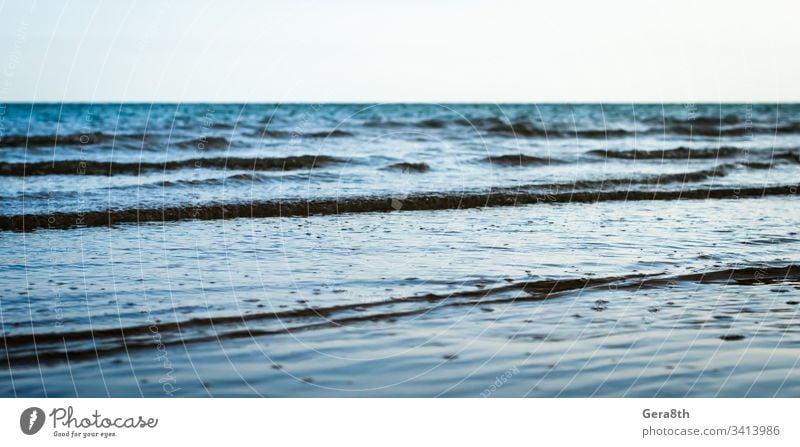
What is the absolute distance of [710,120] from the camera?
3278 cm

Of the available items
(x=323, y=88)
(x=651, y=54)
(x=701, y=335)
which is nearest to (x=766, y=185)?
(x=651, y=54)

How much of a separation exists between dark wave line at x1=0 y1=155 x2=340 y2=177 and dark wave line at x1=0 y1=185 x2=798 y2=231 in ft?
13.9

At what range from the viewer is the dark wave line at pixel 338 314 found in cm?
620

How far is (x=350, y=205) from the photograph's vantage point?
12.8 meters

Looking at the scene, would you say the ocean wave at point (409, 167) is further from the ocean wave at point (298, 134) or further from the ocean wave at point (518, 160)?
the ocean wave at point (298, 134)

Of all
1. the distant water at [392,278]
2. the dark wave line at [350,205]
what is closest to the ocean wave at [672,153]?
the distant water at [392,278]

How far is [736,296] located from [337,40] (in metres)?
6.50

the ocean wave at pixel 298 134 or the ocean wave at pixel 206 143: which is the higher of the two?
the ocean wave at pixel 206 143

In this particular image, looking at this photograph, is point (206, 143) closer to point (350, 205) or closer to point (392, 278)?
point (350, 205)

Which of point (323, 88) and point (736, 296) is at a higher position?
point (323, 88)
